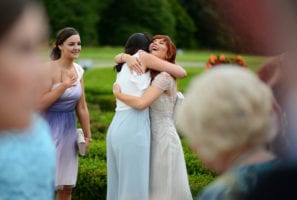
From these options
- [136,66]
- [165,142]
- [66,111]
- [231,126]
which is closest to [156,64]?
[136,66]

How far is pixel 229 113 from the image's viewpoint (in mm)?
1359

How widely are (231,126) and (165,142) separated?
12.8 ft

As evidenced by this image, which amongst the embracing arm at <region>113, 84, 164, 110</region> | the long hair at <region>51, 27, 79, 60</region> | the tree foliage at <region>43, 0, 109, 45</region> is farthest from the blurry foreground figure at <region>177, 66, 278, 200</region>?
the tree foliage at <region>43, 0, 109, 45</region>

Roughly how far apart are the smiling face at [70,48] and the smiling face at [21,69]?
14.4 ft

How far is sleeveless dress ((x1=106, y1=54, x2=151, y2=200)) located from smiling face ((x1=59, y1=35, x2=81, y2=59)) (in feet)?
1.58

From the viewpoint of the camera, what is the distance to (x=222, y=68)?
144cm

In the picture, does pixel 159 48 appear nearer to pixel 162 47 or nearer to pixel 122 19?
pixel 162 47

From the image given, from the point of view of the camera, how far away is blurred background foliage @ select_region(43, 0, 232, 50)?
120ft

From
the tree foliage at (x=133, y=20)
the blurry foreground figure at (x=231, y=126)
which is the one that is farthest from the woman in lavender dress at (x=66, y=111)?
the tree foliage at (x=133, y=20)

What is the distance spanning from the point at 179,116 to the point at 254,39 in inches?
24.6

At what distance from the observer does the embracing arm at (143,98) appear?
5016 mm

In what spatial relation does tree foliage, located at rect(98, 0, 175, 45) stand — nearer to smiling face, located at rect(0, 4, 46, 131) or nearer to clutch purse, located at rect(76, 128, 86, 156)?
clutch purse, located at rect(76, 128, 86, 156)

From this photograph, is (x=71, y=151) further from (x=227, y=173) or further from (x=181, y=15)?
(x=181, y=15)

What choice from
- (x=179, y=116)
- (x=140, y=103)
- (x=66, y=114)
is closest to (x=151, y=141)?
(x=140, y=103)
